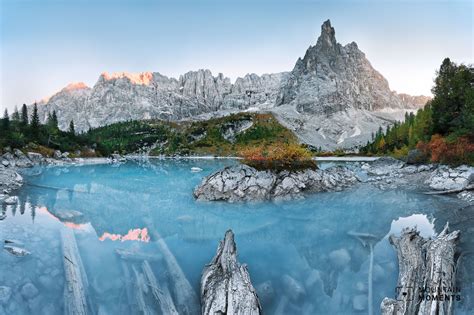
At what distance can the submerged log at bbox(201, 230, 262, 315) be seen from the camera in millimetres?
7602

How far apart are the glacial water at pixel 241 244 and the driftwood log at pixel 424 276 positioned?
427 mm

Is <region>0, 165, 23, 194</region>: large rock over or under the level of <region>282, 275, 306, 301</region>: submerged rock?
over

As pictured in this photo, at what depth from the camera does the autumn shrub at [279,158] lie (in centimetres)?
2608

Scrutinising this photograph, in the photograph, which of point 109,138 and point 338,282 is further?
point 109,138

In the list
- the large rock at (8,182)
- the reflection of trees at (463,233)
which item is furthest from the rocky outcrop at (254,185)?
the large rock at (8,182)

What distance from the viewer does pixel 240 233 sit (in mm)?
15391

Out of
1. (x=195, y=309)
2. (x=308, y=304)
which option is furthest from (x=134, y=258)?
(x=308, y=304)

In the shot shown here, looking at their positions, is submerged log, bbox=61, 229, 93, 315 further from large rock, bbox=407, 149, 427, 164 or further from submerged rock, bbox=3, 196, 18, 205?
large rock, bbox=407, 149, 427, 164

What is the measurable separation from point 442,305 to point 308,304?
3240 mm

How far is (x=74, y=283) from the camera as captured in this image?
9.77 m

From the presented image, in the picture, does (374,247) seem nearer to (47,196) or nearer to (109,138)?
(47,196)

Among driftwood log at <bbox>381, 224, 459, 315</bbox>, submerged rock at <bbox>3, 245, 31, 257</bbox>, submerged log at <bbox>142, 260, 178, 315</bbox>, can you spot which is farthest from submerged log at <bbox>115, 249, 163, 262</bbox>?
driftwood log at <bbox>381, 224, 459, 315</bbox>

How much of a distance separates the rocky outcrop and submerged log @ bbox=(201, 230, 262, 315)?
13609mm

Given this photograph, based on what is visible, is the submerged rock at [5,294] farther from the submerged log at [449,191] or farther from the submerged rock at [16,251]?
the submerged log at [449,191]
